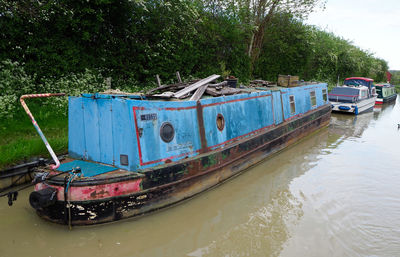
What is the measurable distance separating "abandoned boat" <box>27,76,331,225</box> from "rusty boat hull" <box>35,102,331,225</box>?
0.5 inches

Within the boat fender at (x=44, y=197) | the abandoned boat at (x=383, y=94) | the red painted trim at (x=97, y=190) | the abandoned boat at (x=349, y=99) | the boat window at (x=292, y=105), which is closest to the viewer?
the boat fender at (x=44, y=197)

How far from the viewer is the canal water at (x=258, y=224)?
161 inches

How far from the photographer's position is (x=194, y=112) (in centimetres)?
556

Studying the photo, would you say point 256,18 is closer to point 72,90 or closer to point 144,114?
point 72,90

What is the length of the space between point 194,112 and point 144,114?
4.12 ft

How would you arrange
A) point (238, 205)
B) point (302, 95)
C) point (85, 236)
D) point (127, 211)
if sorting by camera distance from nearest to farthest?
point (85, 236), point (127, 211), point (238, 205), point (302, 95)

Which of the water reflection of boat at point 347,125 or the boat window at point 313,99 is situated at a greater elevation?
the boat window at point 313,99

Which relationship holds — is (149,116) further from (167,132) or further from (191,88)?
(191,88)

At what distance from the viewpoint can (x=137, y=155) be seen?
14.8 ft

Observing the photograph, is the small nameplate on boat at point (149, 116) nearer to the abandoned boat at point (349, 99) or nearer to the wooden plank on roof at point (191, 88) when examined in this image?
the wooden plank on roof at point (191, 88)

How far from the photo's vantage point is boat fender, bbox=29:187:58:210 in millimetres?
3959

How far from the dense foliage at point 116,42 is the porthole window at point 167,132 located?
15.1ft

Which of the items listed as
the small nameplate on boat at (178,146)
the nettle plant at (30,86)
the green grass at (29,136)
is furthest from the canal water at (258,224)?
the nettle plant at (30,86)

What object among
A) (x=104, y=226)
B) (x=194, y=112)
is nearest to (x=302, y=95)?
(x=194, y=112)
